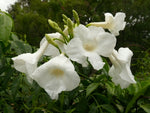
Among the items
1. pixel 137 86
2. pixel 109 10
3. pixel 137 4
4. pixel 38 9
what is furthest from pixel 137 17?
pixel 137 86

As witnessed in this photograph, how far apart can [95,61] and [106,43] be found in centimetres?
9

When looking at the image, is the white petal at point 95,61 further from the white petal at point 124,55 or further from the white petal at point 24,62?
the white petal at point 24,62

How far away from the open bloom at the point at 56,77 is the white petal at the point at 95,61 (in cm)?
8

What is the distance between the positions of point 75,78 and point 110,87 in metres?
0.25

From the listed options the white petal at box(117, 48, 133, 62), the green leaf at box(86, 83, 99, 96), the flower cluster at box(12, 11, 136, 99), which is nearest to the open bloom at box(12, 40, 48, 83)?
the flower cluster at box(12, 11, 136, 99)

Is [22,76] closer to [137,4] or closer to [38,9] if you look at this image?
[38,9]

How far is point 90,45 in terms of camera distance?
772mm

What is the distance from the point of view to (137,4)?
6484 millimetres

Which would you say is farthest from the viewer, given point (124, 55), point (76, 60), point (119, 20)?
point (119, 20)

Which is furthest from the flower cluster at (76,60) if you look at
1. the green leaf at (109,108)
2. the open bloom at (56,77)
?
the green leaf at (109,108)

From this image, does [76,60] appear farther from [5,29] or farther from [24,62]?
[5,29]

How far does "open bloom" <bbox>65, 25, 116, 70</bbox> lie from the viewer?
69 centimetres

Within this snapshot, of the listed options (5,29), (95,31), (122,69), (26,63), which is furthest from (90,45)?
(5,29)

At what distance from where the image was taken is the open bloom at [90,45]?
688 mm
